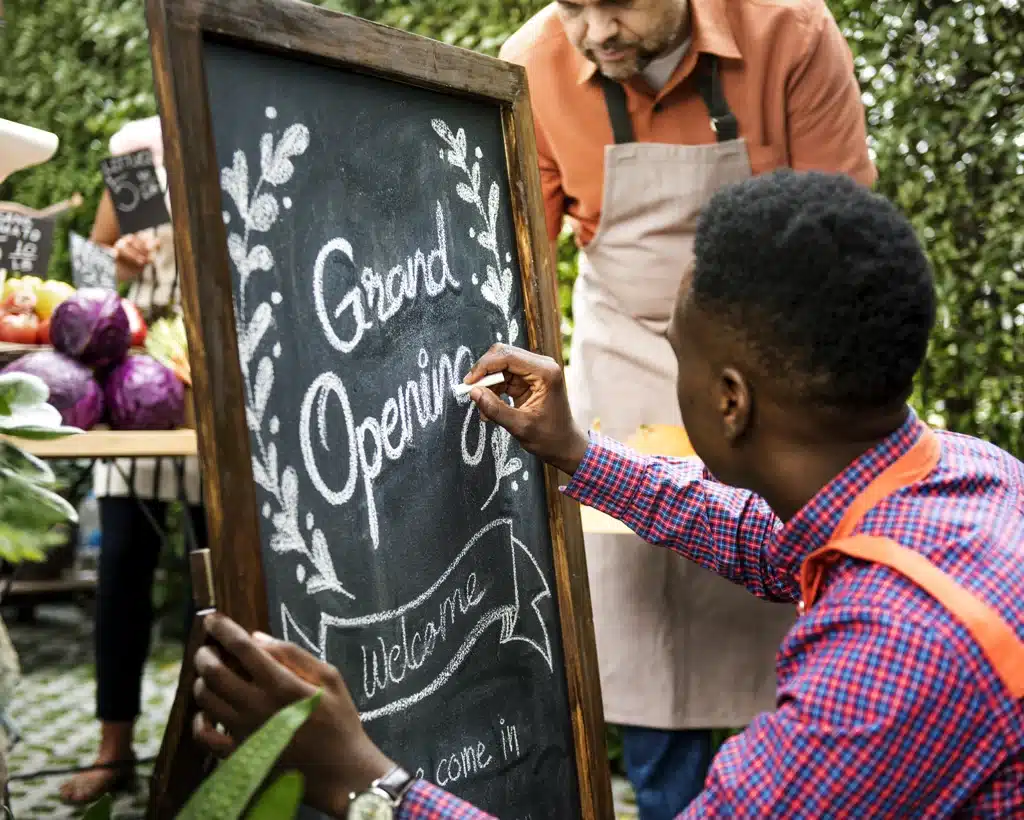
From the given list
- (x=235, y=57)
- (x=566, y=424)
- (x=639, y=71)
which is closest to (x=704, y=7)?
(x=639, y=71)

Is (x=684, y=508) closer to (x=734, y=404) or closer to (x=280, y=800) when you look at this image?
(x=734, y=404)

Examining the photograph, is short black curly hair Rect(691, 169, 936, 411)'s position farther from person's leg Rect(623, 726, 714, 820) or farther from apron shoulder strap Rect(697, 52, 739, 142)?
person's leg Rect(623, 726, 714, 820)

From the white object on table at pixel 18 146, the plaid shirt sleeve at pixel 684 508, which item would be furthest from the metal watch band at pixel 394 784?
the white object on table at pixel 18 146

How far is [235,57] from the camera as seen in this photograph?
1.12 meters

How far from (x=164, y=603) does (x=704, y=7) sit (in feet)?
12.0

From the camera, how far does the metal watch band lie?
1.05 metres

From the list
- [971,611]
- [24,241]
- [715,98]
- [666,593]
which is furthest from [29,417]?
[24,241]

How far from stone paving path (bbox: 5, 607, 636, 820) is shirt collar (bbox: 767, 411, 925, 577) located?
216cm

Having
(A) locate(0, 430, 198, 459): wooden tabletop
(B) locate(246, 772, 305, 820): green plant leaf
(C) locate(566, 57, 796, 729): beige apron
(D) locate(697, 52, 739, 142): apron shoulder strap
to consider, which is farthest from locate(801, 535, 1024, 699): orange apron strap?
(A) locate(0, 430, 198, 459): wooden tabletop

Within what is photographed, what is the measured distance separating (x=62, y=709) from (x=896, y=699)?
3.70 metres

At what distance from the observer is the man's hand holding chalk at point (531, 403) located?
146cm

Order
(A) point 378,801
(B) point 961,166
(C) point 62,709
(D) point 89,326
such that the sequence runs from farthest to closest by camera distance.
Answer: (C) point 62,709 < (B) point 961,166 < (D) point 89,326 < (A) point 378,801

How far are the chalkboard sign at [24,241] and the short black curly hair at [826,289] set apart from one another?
1.96 meters

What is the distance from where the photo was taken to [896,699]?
98cm
